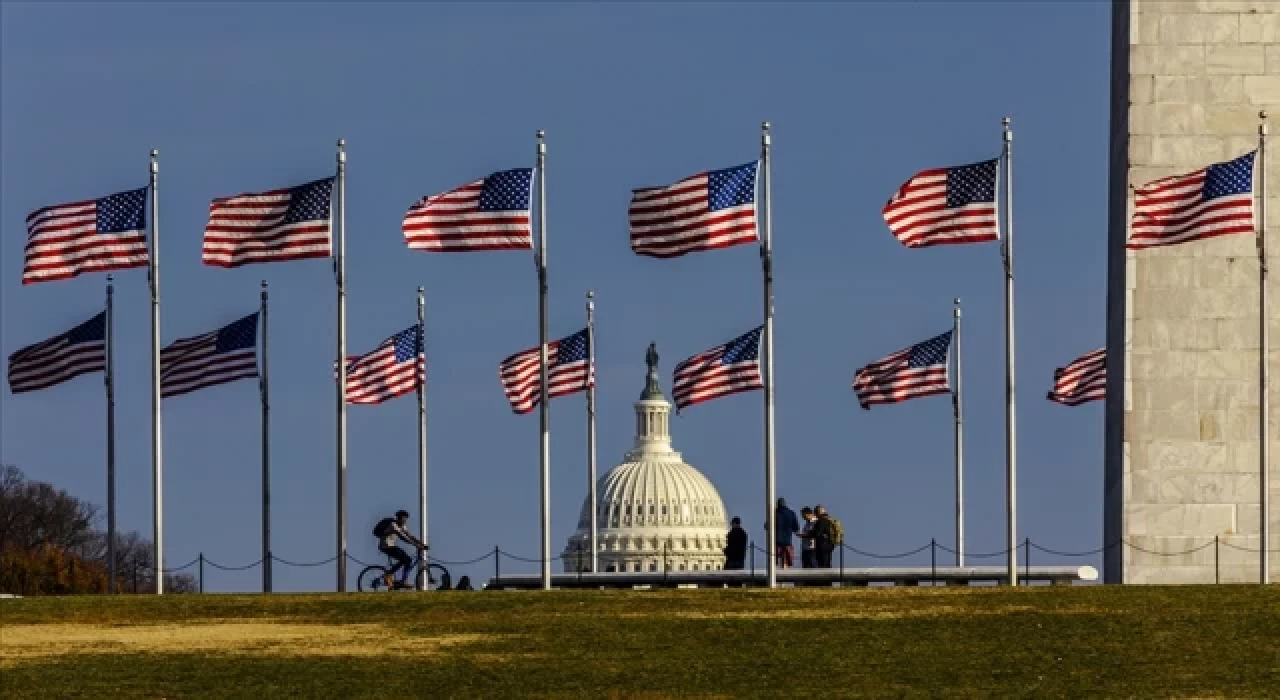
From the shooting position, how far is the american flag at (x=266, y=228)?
6084 cm

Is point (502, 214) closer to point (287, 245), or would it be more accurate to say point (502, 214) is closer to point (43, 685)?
point (287, 245)

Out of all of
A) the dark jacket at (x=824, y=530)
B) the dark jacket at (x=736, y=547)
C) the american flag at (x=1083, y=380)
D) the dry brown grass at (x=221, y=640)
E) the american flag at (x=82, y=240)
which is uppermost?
the american flag at (x=82, y=240)

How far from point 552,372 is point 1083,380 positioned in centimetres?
1268

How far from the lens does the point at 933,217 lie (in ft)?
194

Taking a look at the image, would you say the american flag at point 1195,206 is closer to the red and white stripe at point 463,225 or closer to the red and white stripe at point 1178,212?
the red and white stripe at point 1178,212

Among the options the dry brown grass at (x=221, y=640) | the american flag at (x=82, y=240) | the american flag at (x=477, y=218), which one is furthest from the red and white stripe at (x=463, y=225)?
the dry brown grass at (x=221, y=640)

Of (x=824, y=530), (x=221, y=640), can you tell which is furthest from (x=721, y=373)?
(x=221, y=640)

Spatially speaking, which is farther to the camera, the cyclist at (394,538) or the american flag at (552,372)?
the american flag at (552,372)

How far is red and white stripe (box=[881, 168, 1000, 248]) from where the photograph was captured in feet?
193

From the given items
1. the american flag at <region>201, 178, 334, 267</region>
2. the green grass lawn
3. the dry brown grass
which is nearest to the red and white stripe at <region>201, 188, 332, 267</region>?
the american flag at <region>201, 178, 334, 267</region>

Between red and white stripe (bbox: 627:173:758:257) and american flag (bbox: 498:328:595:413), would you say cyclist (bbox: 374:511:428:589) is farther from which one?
american flag (bbox: 498:328:595:413)

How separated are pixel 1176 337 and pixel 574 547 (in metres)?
134

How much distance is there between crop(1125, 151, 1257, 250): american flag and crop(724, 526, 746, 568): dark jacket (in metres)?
15.4

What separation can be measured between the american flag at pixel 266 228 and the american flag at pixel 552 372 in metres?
14.7
